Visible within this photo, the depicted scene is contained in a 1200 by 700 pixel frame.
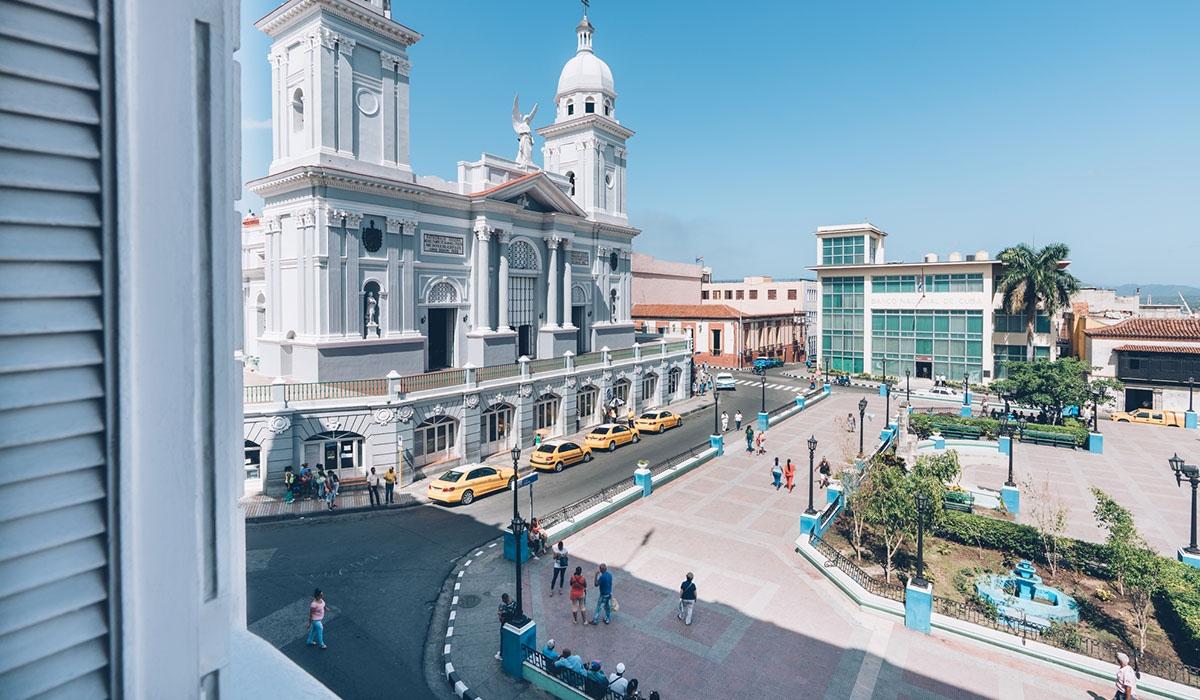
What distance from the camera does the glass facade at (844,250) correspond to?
60.2 metres

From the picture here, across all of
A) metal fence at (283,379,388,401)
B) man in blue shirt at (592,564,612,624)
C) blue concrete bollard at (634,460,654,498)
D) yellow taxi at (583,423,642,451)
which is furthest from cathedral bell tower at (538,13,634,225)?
man in blue shirt at (592,564,612,624)

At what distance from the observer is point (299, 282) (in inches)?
1068

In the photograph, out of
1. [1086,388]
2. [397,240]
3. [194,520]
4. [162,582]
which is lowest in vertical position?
[1086,388]

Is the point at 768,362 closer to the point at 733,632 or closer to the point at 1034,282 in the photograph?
the point at 1034,282

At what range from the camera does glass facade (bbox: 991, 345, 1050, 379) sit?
50.4m

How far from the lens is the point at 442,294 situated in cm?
3247

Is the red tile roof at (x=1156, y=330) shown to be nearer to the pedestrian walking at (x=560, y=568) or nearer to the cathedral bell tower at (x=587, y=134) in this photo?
the cathedral bell tower at (x=587, y=134)

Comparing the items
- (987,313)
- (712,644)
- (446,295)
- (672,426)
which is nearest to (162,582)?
(712,644)

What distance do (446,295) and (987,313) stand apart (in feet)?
151

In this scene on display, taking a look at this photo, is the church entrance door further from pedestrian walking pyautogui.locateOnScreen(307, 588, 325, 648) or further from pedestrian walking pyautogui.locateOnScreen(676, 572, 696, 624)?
pedestrian walking pyautogui.locateOnScreen(676, 572, 696, 624)

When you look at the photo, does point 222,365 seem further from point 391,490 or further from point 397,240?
point 397,240

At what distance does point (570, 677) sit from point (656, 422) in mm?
24068

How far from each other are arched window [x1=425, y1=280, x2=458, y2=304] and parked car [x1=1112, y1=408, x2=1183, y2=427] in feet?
143

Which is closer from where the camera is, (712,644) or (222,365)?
(222,365)
